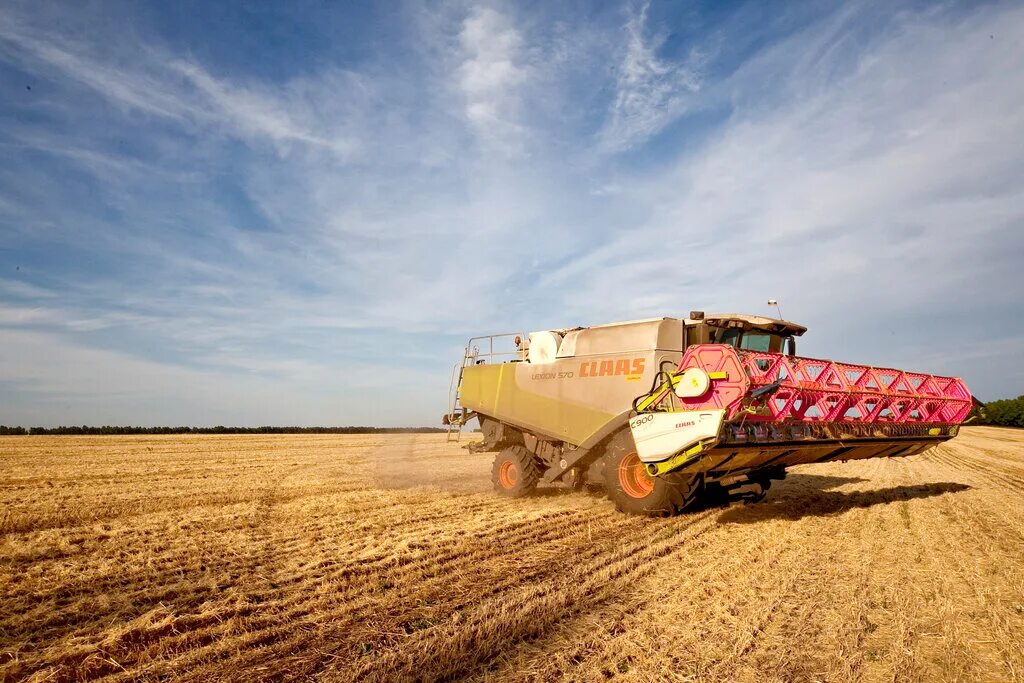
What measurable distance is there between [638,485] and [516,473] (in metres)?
2.98

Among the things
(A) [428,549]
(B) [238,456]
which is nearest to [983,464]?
(A) [428,549]

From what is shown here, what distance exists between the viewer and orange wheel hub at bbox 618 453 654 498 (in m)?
7.61

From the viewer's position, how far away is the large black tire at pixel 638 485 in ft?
23.8

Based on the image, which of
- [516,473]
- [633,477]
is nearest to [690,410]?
[633,477]

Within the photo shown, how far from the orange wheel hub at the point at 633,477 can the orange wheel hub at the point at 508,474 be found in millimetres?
2868

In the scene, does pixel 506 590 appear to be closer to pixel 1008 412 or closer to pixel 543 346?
pixel 543 346

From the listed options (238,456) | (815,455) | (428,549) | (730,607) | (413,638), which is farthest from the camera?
(238,456)

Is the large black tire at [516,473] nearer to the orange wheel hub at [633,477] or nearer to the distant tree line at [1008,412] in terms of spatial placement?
the orange wheel hub at [633,477]

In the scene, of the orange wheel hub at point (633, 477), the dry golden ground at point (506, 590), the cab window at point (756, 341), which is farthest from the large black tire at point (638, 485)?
the cab window at point (756, 341)

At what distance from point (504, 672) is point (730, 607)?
6.13 ft

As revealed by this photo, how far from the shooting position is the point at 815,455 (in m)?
7.78

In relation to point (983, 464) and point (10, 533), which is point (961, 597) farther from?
point (983, 464)

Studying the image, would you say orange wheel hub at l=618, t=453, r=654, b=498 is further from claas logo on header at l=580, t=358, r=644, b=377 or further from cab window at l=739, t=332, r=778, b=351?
cab window at l=739, t=332, r=778, b=351

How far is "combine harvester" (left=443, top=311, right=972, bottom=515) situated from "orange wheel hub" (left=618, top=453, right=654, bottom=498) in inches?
0.6
